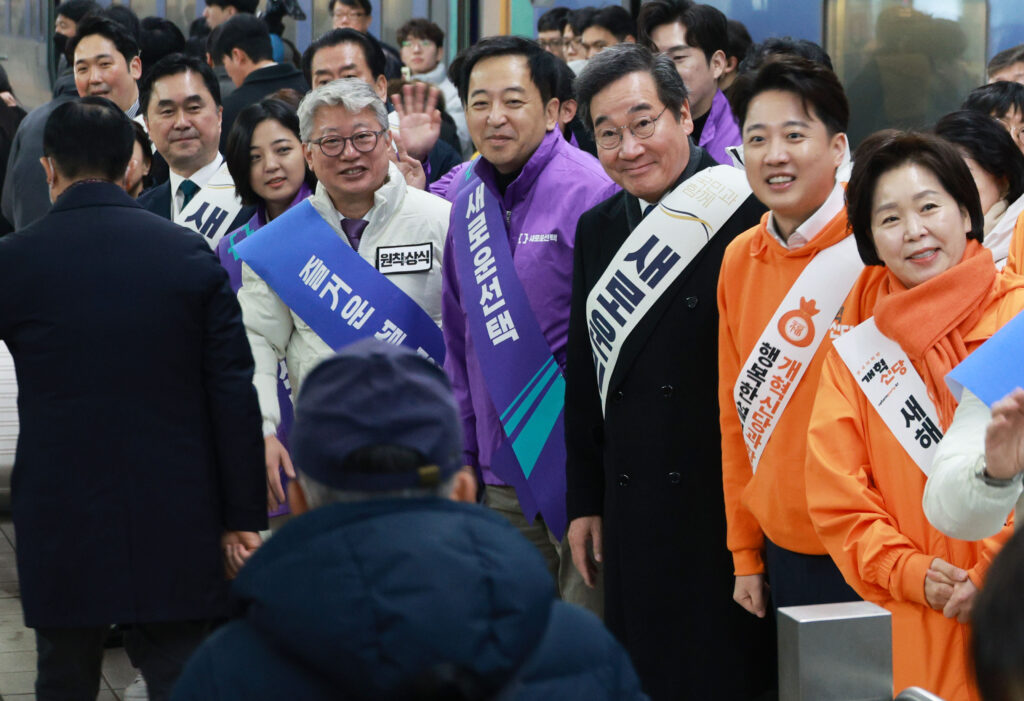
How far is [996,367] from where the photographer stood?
2.51 meters

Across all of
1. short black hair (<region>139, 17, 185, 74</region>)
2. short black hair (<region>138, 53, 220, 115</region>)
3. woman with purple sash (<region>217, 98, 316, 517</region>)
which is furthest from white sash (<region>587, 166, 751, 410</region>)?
short black hair (<region>139, 17, 185, 74</region>)

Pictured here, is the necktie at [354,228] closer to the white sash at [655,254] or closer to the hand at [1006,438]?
the white sash at [655,254]

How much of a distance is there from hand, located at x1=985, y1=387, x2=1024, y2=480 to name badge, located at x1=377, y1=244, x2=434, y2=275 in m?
2.13

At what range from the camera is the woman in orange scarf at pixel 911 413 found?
2.66 meters

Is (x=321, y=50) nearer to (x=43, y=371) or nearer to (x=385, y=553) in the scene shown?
(x=43, y=371)

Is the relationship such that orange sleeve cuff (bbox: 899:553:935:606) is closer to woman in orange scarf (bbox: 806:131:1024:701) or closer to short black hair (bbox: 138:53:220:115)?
woman in orange scarf (bbox: 806:131:1024:701)

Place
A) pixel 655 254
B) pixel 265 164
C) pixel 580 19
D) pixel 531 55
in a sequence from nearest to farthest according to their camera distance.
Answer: pixel 655 254 < pixel 531 55 < pixel 265 164 < pixel 580 19

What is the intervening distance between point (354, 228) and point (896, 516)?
208 centimetres

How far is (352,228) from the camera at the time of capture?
4.25 m

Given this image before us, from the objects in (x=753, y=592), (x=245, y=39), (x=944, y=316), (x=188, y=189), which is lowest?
(x=753, y=592)

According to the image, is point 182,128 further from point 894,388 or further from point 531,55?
point 894,388

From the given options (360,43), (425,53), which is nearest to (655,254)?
(360,43)

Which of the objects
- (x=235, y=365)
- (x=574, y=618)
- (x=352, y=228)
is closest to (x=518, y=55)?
(x=352, y=228)

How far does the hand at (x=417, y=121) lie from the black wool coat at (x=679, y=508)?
2.27m
